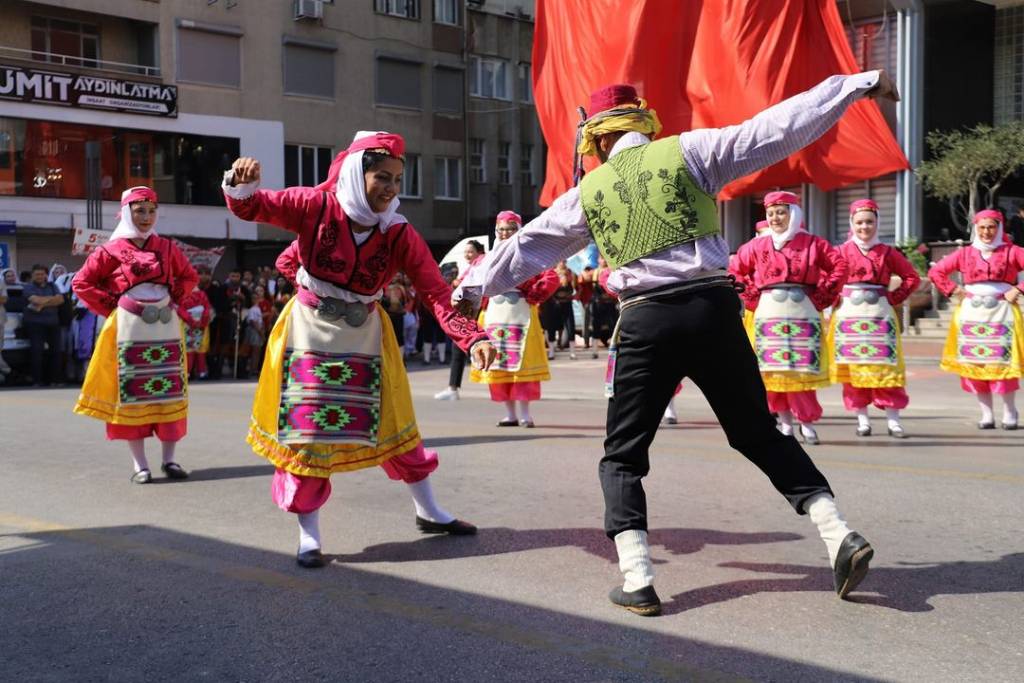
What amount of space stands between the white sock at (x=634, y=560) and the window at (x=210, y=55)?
3074 centimetres

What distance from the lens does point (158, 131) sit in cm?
3238

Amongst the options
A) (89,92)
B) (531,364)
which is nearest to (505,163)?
(89,92)

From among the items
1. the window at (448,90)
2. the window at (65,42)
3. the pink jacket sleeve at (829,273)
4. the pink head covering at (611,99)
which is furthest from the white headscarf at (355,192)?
the window at (448,90)

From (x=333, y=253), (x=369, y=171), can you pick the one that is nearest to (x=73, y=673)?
(x=333, y=253)

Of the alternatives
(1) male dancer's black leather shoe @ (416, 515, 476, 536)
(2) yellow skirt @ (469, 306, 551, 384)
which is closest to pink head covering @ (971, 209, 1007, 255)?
(2) yellow skirt @ (469, 306, 551, 384)

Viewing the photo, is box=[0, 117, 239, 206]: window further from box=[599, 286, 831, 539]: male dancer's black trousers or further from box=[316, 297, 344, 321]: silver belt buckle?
box=[599, 286, 831, 539]: male dancer's black trousers

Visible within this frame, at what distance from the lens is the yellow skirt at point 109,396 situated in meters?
8.04

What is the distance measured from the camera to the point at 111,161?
31.9 metres

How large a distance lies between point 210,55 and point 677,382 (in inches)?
1229

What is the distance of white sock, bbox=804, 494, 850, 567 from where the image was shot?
14.8 ft

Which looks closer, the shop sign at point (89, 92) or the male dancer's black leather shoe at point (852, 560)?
the male dancer's black leather shoe at point (852, 560)

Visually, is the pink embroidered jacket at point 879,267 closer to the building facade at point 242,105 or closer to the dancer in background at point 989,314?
the dancer in background at point 989,314

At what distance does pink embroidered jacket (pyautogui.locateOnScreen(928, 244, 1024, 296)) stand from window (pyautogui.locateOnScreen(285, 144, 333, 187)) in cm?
2653

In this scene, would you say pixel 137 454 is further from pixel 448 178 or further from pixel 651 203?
pixel 448 178
